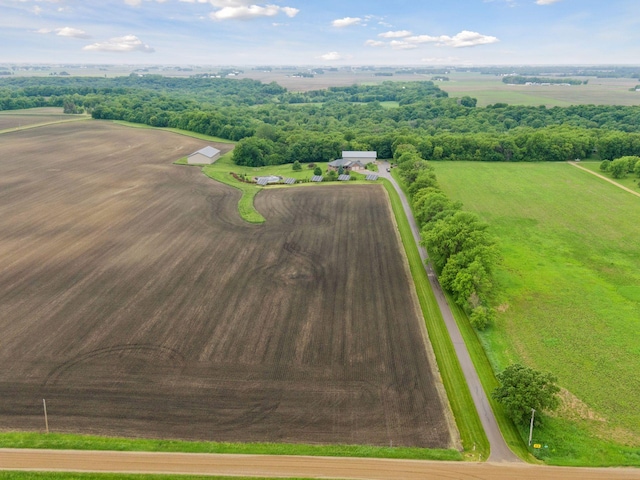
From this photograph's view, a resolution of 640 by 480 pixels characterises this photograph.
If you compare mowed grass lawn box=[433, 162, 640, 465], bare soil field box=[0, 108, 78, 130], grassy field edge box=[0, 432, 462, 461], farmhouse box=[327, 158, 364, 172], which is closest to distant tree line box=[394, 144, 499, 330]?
mowed grass lawn box=[433, 162, 640, 465]

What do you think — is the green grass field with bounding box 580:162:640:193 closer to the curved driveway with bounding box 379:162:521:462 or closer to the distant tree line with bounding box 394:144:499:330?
the distant tree line with bounding box 394:144:499:330

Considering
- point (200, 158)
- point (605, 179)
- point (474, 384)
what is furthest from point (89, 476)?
point (605, 179)

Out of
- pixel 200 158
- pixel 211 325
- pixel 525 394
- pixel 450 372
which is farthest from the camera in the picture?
pixel 200 158

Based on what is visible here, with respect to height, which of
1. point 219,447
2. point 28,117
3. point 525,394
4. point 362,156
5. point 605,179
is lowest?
point 219,447

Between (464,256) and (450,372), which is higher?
(464,256)

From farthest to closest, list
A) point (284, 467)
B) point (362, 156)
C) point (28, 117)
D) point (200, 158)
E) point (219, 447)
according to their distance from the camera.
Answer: point (28, 117)
point (362, 156)
point (200, 158)
point (219, 447)
point (284, 467)

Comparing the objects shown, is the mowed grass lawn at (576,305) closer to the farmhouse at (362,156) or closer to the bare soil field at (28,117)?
the farmhouse at (362,156)

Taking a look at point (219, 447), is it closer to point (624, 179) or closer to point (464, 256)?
point (464, 256)
